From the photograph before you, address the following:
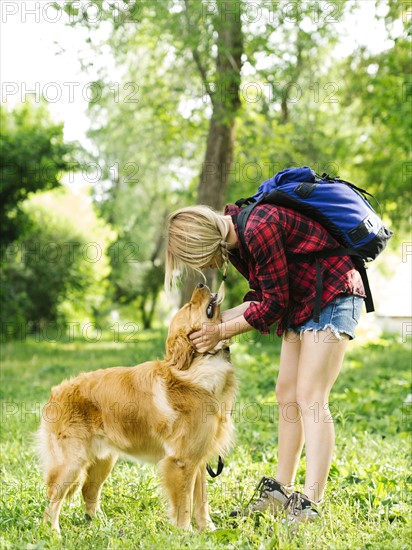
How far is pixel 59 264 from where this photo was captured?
20.1 meters

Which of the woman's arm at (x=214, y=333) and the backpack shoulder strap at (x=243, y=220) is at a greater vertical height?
the backpack shoulder strap at (x=243, y=220)

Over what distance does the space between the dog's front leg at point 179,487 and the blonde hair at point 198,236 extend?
116cm

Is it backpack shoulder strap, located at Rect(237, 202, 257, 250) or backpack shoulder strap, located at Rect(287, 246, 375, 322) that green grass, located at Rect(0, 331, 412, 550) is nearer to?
backpack shoulder strap, located at Rect(287, 246, 375, 322)

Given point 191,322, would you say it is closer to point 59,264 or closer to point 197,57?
point 197,57

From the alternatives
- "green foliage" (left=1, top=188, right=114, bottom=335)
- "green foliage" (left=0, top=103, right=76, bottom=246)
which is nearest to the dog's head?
"green foliage" (left=0, top=103, right=76, bottom=246)

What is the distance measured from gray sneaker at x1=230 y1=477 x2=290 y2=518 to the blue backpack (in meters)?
1.12

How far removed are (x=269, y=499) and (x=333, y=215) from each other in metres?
1.77

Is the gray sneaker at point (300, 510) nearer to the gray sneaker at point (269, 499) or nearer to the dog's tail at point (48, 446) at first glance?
the gray sneaker at point (269, 499)

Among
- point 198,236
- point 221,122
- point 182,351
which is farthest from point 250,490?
point 221,122

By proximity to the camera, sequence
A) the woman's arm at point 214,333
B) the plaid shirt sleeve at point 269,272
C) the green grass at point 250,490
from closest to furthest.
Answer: the green grass at point 250,490 < the plaid shirt sleeve at point 269,272 < the woman's arm at point 214,333

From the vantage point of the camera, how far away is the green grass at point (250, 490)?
3.25 metres

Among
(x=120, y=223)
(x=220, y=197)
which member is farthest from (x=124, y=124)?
(x=120, y=223)

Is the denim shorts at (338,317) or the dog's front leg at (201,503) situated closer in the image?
the denim shorts at (338,317)

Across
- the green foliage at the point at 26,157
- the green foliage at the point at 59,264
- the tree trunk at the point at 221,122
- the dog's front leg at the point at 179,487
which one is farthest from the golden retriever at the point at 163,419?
the green foliage at the point at 59,264
